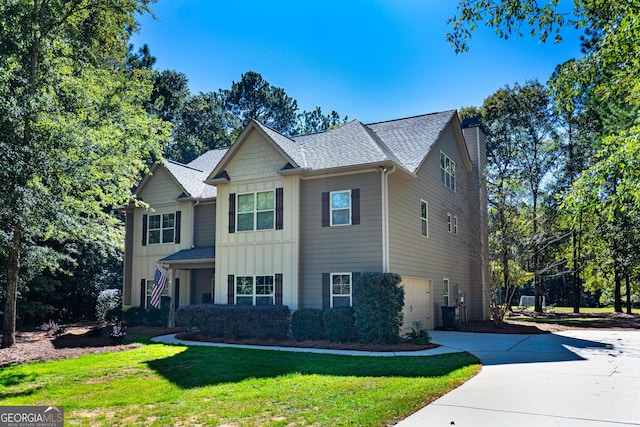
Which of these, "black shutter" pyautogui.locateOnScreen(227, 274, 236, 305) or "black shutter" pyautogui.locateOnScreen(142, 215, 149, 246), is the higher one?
"black shutter" pyautogui.locateOnScreen(142, 215, 149, 246)

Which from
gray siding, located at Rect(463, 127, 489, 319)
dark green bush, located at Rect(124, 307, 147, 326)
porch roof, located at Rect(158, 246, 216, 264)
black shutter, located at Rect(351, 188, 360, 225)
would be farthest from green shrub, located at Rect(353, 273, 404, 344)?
dark green bush, located at Rect(124, 307, 147, 326)

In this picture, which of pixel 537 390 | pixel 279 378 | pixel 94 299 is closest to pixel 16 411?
pixel 279 378

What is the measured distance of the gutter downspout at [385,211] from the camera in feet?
49.3

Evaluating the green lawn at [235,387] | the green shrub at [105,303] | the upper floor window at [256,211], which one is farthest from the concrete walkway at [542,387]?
the green shrub at [105,303]

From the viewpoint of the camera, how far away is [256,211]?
17.4 m

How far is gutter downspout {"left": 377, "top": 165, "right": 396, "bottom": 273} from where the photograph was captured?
1502cm

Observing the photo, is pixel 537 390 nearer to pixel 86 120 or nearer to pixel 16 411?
pixel 16 411

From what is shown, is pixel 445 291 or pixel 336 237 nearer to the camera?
pixel 336 237

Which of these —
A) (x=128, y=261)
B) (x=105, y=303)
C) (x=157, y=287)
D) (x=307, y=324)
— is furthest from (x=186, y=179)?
(x=307, y=324)

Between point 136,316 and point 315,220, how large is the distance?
9195 millimetres

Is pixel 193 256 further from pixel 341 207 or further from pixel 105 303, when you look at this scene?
pixel 341 207

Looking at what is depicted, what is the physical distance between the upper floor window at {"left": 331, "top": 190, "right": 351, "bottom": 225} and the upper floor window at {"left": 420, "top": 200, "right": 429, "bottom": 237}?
353 cm

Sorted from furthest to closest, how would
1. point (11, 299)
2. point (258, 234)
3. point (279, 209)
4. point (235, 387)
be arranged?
point (258, 234), point (279, 209), point (11, 299), point (235, 387)

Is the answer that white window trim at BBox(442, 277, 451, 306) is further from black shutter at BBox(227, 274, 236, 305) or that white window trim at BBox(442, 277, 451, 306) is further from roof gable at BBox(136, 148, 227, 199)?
roof gable at BBox(136, 148, 227, 199)
